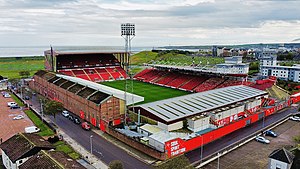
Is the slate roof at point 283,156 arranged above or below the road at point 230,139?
above

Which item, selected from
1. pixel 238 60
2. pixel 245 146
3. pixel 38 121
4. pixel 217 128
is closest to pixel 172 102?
pixel 217 128

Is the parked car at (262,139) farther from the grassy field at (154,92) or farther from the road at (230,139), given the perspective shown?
the grassy field at (154,92)

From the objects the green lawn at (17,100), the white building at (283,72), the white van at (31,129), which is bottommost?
the white van at (31,129)

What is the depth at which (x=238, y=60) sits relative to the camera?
5691cm

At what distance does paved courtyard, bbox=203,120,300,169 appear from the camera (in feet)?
70.7

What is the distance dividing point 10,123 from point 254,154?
30155 mm

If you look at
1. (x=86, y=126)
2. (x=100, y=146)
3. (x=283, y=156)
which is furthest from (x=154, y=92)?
(x=283, y=156)

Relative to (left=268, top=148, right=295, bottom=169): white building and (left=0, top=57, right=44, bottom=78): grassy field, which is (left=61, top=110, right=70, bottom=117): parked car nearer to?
(left=268, top=148, right=295, bottom=169): white building

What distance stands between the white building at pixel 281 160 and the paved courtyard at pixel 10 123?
26.8m

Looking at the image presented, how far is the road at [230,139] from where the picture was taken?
2353cm

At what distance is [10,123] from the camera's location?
107 feet

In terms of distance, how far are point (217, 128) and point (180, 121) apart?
14.4 feet

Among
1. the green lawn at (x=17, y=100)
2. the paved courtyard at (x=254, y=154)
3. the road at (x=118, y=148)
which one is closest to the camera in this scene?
the paved courtyard at (x=254, y=154)

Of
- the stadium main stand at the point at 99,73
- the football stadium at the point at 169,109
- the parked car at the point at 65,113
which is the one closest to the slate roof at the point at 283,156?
the football stadium at the point at 169,109
